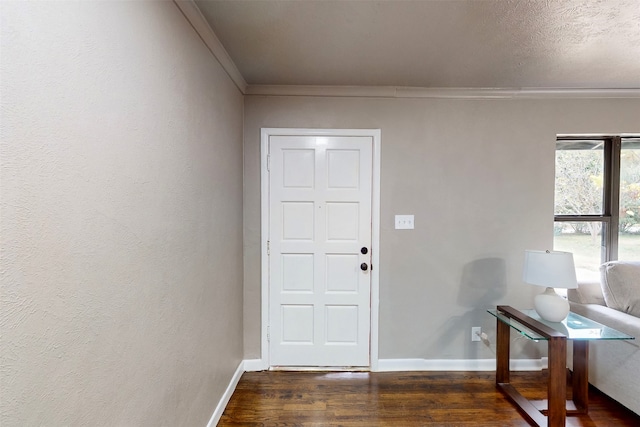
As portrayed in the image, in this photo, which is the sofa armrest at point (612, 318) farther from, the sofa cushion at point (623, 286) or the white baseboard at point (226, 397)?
the white baseboard at point (226, 397)

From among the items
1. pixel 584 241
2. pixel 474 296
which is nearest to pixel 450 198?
pixel 474 296

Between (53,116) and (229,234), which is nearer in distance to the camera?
(53,116)

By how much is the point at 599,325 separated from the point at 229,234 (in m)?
2.52

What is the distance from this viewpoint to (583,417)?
2.16m

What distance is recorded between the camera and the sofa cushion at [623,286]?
7.57ft

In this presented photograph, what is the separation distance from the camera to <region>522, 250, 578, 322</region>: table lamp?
2154 mm

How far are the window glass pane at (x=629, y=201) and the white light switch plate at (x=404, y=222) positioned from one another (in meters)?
1.85

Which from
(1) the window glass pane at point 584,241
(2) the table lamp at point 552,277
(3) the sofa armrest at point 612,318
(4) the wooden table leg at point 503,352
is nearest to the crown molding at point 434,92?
(1) the window glass pane at point 584,241

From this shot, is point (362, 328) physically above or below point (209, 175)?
below

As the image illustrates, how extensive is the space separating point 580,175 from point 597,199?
0.25 meters

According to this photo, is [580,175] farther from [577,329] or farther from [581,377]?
[581,377]

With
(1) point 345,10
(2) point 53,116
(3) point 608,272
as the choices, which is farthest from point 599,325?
(2) point 53,116

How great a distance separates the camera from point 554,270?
217 centimetres

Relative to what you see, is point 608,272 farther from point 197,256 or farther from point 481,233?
point 197,256
